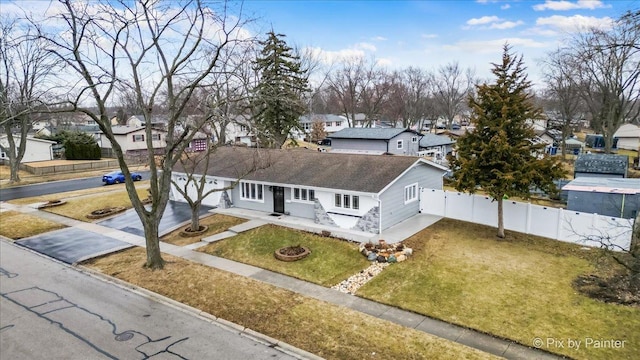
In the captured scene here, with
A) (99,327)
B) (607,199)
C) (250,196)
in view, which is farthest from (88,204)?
(607,199)

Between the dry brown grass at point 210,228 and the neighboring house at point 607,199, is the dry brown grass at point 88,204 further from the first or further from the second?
the neighboring house at point 607,199

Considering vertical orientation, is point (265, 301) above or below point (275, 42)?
below

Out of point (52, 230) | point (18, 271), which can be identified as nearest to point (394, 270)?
point (18, 271)

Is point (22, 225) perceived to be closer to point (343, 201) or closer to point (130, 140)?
point (343, 201)

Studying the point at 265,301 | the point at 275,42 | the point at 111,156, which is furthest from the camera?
the point at 111,156

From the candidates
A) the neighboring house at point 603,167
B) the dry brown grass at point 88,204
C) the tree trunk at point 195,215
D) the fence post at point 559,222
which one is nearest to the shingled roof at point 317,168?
the tree trunk at point 195,215

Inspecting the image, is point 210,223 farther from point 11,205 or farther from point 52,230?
point 11,205
